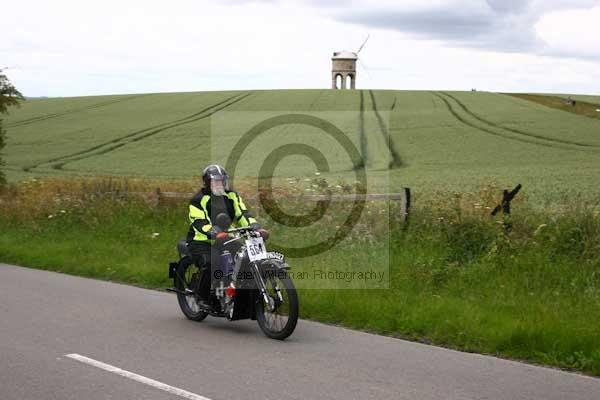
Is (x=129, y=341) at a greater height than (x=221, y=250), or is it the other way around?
(x=221, y=250)

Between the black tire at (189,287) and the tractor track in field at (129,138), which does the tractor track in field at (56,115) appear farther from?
the black tire at (189,287)

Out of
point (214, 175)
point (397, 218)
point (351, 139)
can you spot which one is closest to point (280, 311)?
point (214, 175)

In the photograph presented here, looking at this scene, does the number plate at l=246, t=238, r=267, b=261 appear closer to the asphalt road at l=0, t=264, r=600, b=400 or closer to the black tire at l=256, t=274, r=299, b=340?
the black tire at l=256, t=274, r=299, b=340

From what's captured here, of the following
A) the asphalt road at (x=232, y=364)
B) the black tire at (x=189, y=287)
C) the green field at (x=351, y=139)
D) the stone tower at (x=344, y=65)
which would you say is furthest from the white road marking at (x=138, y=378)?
the stone tower at (x=344, y=65)

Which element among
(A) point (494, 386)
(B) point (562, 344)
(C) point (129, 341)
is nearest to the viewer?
(A) point (494, 386)

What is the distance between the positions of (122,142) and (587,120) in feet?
91.8

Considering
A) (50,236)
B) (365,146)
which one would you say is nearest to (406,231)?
(50,236)

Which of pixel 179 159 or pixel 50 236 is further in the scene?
pixel 179 159

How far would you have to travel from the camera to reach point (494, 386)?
6.20 meters

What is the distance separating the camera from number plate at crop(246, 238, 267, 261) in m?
8.28

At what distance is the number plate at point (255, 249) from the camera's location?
828 cm

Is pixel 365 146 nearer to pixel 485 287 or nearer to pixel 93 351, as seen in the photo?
pixel 485 287

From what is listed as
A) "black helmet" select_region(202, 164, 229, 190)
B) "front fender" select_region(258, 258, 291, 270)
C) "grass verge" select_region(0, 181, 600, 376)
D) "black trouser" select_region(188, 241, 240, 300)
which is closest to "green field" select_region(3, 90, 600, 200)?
"grass verge" select_region(0, 181, 600, 376)

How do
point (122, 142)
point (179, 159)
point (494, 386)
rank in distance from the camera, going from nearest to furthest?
point (494, 386), point (179, 159), point (122, 142)
